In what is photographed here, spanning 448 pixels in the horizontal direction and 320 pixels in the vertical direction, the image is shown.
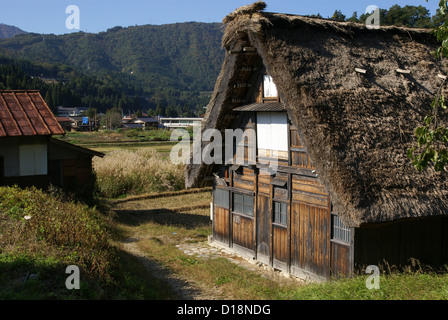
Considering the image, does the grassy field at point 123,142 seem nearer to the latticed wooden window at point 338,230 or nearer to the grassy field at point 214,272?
the grassy field at point 214,272

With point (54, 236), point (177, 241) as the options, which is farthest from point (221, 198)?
point (54, 236)

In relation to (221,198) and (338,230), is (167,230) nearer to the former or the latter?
(221,198)

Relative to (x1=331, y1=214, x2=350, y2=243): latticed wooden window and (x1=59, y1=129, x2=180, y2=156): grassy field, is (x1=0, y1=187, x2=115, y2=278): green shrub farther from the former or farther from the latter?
(x1=59, y1=129, x2=180, y2=156): grassy field

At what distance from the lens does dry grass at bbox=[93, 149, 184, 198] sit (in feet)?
71.3

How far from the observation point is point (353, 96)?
26.1ft

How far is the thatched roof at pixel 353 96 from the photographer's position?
22.8 feet

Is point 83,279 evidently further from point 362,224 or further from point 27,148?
point 27,148

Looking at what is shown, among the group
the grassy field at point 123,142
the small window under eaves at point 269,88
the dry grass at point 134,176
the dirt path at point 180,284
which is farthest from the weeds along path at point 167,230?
the grassy field at point 123,142

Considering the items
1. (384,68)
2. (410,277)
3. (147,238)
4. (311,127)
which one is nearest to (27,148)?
(147,238)

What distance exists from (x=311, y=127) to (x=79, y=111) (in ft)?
338

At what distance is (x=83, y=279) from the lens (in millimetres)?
5938

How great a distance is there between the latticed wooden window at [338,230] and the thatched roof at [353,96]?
110 cm

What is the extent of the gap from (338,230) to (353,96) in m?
2.56

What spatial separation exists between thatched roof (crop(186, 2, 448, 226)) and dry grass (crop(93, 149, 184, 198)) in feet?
42.4
